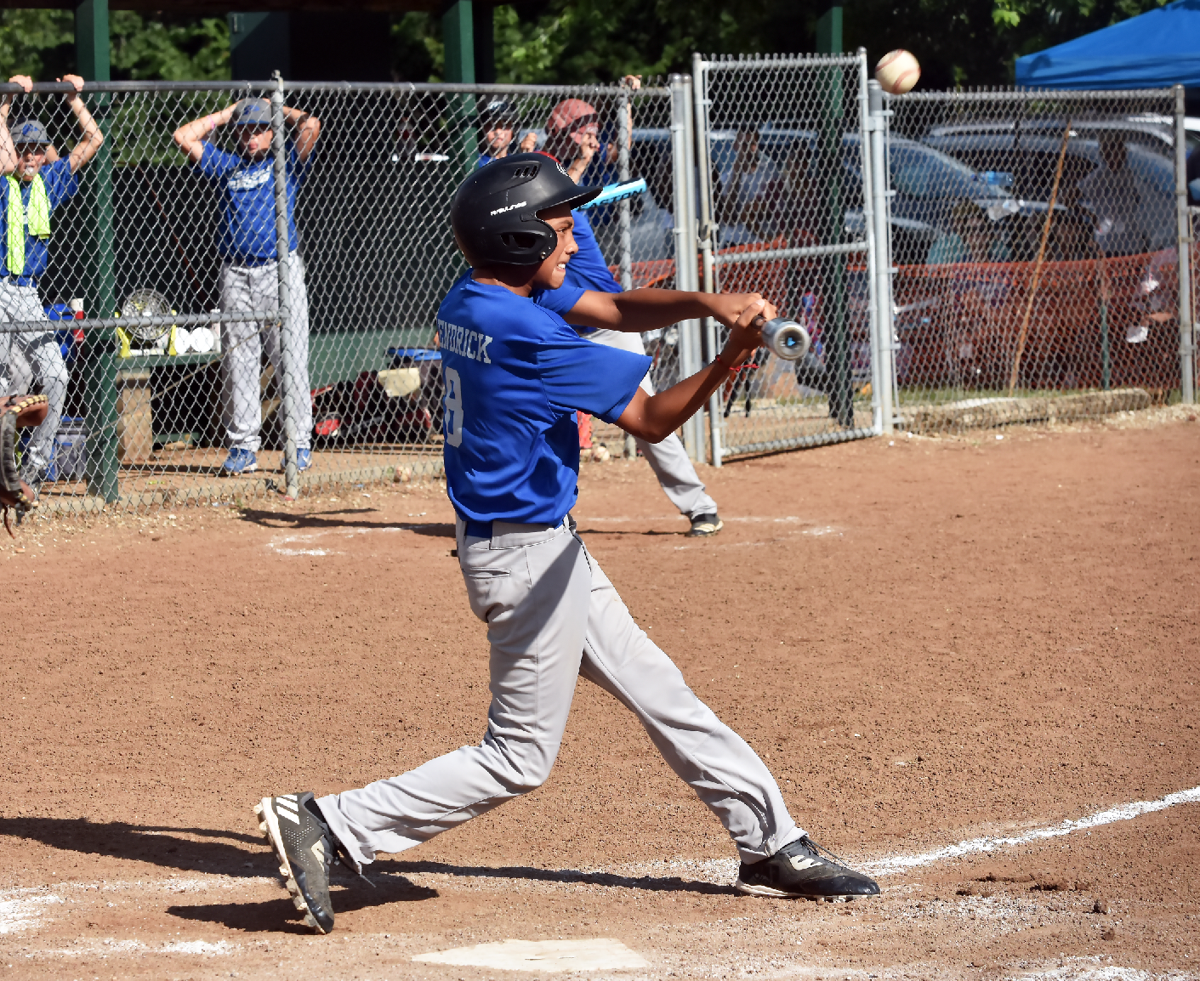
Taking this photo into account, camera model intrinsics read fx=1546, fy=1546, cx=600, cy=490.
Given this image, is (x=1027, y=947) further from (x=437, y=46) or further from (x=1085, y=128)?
(x=437, y=46)

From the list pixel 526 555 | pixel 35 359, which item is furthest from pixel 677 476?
pixel 526 555

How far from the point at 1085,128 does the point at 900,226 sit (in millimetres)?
1698

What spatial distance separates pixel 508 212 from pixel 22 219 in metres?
6.11

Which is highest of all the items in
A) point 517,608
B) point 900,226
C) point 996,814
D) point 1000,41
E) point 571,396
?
point 1000,41

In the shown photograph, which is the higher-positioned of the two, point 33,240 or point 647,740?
point 33,240

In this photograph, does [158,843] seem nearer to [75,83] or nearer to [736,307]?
[736,307]

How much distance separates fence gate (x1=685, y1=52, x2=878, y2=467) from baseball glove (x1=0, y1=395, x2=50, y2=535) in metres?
7.15

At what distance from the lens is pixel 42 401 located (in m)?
4.30

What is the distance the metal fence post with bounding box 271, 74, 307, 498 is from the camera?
30.0 ft

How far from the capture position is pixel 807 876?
3.88 metres

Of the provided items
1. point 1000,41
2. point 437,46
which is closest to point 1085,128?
point 1000,41

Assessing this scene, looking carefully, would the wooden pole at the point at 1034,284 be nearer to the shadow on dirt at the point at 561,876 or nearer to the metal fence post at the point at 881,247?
the metal fence post at the point at 881,247

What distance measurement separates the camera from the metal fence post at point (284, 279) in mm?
9133

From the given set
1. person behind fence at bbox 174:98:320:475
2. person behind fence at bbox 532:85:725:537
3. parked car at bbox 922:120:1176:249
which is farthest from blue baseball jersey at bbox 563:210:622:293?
parked car at bbox 922:120:1176:249
